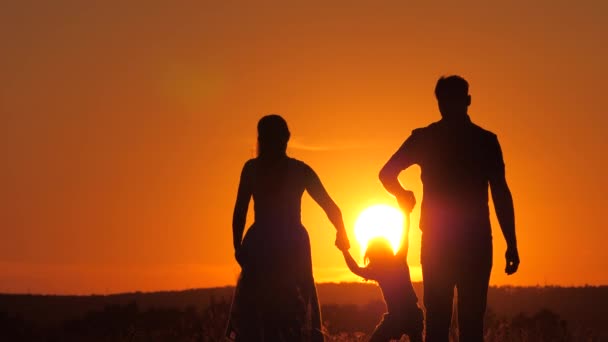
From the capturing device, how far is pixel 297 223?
12.6 meters

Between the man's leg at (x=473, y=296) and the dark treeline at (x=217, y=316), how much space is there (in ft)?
9.51

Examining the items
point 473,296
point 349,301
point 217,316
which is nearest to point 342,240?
point 473,296

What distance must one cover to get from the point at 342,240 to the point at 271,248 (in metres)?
1.07

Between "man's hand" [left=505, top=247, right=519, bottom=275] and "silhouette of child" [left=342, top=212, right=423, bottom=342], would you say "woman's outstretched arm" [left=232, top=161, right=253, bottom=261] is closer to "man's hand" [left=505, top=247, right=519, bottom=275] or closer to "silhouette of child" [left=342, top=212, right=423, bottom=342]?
"silhouette of child" [left=342, top=212, right=423, bottom=342]

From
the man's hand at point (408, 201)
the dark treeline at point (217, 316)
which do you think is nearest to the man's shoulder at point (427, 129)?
the man's hand at point (408, 201)

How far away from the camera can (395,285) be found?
12734 mm

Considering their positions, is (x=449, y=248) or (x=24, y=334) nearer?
(x=449, y=248)

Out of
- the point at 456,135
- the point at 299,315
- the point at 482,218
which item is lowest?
the point at 299,315

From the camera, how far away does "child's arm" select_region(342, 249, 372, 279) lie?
1288 cm

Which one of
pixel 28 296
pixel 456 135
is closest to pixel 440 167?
pixel 456 135

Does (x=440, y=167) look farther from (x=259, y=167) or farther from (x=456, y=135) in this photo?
(x=259, y=167)

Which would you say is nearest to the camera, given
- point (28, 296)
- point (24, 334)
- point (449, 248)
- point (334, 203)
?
point (449, 248)

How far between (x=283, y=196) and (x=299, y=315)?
1310 mm

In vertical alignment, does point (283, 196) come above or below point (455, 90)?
below
